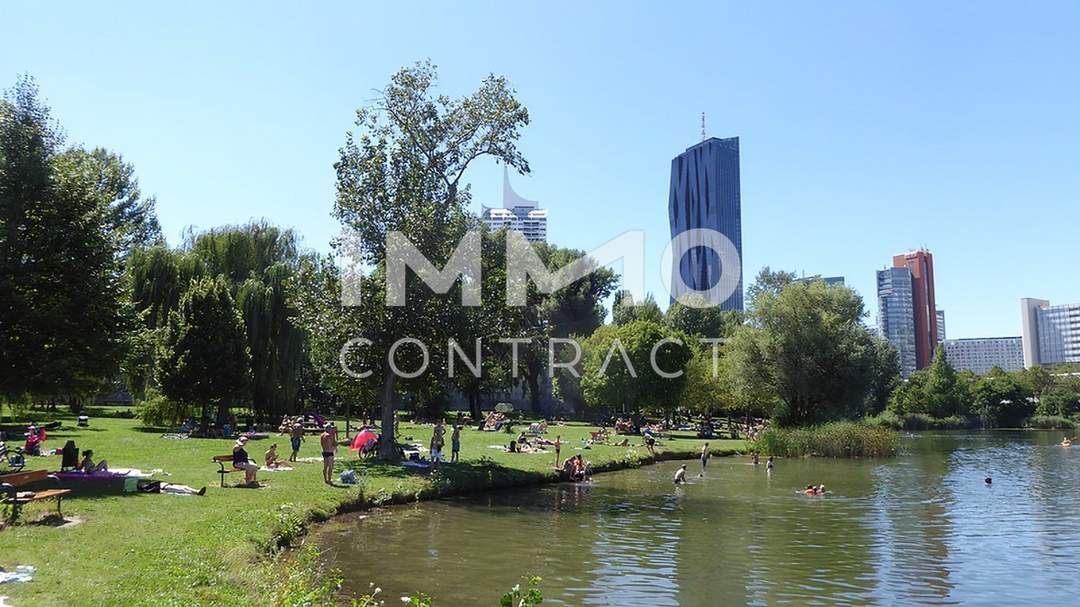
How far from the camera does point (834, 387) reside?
5188cm

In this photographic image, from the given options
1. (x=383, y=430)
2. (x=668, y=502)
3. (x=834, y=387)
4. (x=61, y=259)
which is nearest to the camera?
(x=61, y=259)

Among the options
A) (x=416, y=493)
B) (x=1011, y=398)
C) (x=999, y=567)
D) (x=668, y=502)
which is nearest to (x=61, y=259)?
(x=416, y=493)

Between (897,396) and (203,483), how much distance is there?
10059cm

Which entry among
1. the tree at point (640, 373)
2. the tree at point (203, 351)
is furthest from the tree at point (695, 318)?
the tree at point (203, 351)

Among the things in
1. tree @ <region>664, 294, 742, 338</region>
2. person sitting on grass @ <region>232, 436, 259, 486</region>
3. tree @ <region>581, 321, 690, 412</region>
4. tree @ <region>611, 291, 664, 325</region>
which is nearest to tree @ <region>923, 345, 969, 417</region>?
tree @ <region>664, 294, 742, 338</region>

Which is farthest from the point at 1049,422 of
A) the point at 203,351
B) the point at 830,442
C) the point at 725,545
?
the point at 203,351

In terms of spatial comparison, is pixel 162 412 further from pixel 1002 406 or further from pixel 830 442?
pixel 1002 406

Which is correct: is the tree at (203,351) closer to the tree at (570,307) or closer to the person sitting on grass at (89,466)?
the person sitting on grass at (89,466)

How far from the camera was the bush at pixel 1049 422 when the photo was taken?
95812mm

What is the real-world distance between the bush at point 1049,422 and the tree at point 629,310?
5602 cm

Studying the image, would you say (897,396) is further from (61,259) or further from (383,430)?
(61,259)

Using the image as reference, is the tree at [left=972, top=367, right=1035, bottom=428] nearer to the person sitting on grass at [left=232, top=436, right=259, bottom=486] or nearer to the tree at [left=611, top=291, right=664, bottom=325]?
the tree at [left=611, top=291, right=664, bottom=325]

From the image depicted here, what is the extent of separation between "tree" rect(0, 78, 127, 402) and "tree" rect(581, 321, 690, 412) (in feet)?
132

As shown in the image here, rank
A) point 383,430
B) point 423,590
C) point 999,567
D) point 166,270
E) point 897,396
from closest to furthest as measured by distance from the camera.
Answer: point 423,590, point 999,567, point 383,430, point 166,270, point 897,396
